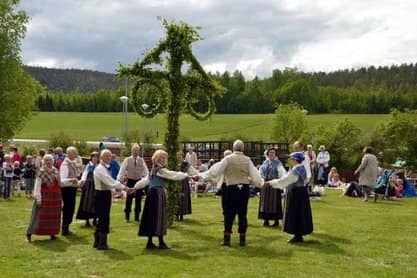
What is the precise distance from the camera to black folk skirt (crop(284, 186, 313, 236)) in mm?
11438

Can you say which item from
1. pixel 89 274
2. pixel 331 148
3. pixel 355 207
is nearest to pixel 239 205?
pixel 89 274

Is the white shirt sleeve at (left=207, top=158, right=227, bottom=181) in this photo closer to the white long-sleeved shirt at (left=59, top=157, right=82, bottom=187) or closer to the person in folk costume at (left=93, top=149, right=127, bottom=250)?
the person in folk costume at (left=93, top=149, right=127, bottom=250)

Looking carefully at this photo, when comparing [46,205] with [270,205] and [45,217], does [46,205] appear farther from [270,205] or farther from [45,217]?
[270,205]

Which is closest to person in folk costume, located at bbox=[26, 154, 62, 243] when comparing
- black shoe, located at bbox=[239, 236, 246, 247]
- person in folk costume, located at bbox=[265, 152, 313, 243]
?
black shoe, located at bbox=[239, 236, 246, 247]

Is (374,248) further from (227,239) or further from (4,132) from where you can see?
(4,132)

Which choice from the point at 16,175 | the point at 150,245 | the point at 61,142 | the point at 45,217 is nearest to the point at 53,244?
the point at 45,217

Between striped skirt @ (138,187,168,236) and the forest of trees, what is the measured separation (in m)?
83.9

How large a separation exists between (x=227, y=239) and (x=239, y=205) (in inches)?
26.6

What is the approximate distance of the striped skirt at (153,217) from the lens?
10625 millimetres

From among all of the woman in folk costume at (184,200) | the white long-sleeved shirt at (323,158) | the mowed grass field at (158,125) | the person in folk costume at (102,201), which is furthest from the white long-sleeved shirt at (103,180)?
the mowed grass field at (158,125)

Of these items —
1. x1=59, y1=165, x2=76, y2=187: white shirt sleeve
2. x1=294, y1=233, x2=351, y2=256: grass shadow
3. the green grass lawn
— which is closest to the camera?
the green grass lawn

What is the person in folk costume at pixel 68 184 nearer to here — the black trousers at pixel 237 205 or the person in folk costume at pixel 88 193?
the person in folk costume at pixel 88 193

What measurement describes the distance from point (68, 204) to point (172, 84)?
3.48 meters

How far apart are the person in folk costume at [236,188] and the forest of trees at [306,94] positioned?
83202 millimetres
